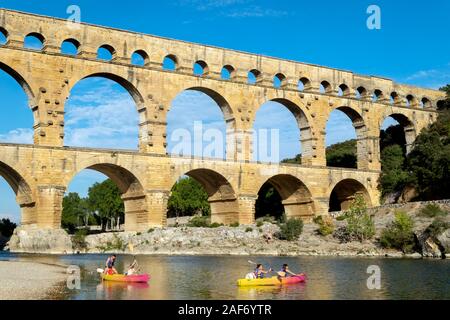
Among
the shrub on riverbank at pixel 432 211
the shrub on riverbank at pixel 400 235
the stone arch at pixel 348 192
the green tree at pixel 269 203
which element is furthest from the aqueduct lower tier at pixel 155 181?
the shrub on riverbank at pixel 400 235

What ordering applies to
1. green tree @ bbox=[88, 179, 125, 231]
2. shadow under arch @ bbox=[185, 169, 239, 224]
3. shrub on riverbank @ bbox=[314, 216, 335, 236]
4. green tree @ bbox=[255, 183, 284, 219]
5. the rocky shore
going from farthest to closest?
1. green tree @ bbox=[88, 179, 125, 231]
2. green tree @ bbox=[255, 183, 284, 219]
3. shadow under arch @ bbox=[185, 169, 239, 224]
4. shrub on riverbank @ bbox=[314, 216, 335, 236]
5. the rocky shore

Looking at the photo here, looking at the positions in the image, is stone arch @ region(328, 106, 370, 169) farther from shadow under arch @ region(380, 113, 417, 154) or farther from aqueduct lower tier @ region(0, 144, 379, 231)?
shadow under arch @ region(380, 113, 417, 154)

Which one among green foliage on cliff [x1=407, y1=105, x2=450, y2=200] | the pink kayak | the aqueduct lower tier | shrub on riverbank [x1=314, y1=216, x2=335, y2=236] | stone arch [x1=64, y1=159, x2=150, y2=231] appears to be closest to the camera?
the pink kayak

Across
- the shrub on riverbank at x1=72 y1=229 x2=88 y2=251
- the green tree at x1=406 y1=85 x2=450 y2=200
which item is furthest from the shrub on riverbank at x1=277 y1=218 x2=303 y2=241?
the shrub on riverbank at x1=72 y1=229 x2=88 y2=251

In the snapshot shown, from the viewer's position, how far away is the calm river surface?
18.7m

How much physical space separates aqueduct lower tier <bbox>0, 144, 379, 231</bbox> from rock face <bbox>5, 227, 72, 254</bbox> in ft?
Answer: 2.37

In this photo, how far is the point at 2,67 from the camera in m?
39.1

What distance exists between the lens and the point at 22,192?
1548 inches

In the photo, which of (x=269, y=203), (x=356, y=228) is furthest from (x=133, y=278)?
(x=269, y=203)

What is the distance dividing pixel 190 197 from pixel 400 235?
46.2m

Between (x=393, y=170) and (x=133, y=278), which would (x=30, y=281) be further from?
(x=393, y=170)

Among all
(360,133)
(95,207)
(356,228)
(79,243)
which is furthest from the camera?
(95,207)

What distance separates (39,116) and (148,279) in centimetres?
2103

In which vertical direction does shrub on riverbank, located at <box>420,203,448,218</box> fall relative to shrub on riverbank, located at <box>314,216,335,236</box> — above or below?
above
